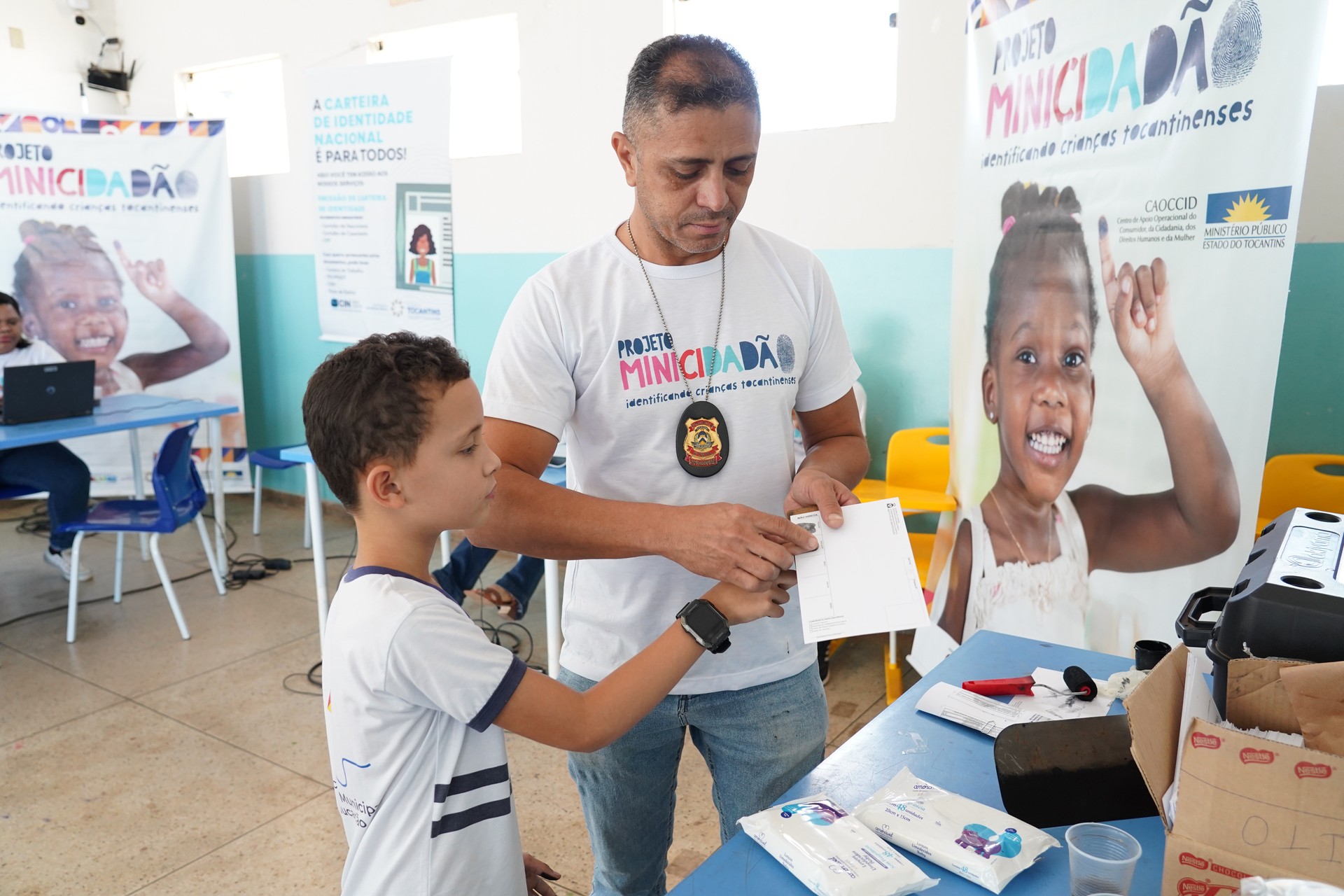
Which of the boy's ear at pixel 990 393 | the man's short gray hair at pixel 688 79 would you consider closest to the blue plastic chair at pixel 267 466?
the boy's ear at pixel 990 393

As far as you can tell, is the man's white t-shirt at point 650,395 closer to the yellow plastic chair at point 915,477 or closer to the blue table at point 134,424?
the yellow plastic chair at point 915,477

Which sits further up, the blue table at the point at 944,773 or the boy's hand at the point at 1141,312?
the boy's hand at the point at 1141,312

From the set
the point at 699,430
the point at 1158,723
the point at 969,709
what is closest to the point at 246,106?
the point at 699,430

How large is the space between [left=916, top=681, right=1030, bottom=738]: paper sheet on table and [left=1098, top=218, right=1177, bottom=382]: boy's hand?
1.18 metres

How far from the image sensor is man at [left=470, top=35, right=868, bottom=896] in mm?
1327

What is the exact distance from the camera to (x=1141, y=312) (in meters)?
2.29

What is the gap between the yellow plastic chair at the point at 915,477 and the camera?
335 centimetres

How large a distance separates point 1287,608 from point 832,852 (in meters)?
0.53

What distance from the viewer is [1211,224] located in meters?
2.10

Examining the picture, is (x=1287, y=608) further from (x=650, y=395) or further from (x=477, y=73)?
(x=477, y=73)

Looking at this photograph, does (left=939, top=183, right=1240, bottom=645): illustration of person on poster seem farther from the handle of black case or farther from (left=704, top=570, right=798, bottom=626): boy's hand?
(left=704, top=570, right=798, bottom=626): boy's hand

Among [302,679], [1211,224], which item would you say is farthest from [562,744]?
[302,679]

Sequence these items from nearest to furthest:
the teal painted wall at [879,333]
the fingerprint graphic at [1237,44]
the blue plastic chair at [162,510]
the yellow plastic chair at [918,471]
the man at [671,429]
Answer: the man at [671,429] → the fingerprint graphic at [1237,44] → the teal painted wall at [879,333] → the yellow plastic chair at [918,471] → the blue plastic chair at [162,510]

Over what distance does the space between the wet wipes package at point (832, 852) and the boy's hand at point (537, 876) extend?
46 centimetres
